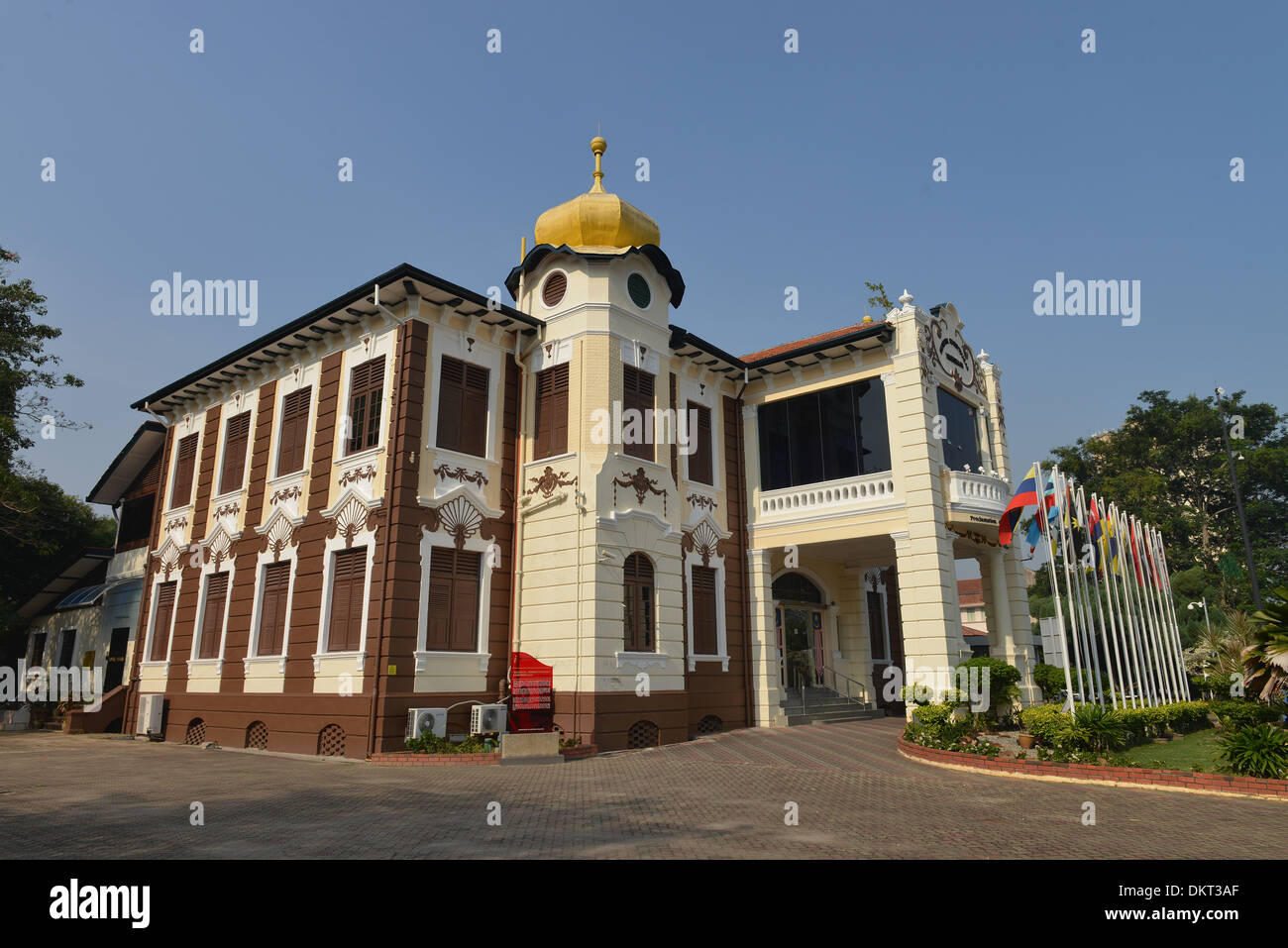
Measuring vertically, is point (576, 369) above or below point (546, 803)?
above

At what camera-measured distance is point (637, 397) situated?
19453 mm

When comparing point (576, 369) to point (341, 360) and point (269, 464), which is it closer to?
point (341, 360)

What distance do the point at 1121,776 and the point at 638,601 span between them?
32.1ft

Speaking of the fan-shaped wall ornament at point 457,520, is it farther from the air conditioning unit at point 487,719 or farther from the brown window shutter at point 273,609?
the brown window shutter at point 273,609

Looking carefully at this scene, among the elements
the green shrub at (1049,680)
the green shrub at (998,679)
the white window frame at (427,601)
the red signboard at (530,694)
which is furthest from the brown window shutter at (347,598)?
the green shrub at (1049,680)

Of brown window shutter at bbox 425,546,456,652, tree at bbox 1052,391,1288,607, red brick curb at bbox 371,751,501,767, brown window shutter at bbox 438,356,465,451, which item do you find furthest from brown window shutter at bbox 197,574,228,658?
tree at bbox 1052,391,1288,607

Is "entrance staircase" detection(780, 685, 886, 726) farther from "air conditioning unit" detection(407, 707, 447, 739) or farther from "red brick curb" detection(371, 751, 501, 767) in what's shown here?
"air conditioning unit" detection(407, 707, 447, 739)

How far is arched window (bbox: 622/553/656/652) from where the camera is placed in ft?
58.6

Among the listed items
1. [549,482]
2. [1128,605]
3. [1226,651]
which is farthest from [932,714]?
[1226,651]

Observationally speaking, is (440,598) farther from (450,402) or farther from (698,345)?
(698,345)

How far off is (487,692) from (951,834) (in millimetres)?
11223
